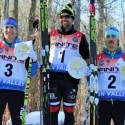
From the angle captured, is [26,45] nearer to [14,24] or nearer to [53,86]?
[14,24]

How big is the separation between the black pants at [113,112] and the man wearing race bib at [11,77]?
48.9 inches

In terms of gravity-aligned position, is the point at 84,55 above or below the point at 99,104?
above

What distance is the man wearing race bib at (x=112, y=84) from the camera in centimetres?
520

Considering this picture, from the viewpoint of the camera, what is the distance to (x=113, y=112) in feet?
17.0

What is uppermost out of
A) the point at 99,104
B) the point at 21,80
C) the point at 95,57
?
the point at 95,57

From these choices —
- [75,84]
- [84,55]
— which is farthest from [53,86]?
[84,55]

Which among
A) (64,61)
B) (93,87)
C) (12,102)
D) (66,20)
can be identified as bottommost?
(12,102)

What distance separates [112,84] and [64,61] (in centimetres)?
80

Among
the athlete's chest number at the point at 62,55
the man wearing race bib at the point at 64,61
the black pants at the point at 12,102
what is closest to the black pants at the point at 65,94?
the man wearing race bib at the point at 64,61

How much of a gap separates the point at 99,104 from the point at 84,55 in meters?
0.80

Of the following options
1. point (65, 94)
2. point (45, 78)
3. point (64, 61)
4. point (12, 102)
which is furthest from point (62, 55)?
point (12, 102)

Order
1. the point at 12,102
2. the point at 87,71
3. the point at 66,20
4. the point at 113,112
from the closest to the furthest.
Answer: the point at 12,102 < the point at 113,112 < the point at 66,20 < the point at 87,71

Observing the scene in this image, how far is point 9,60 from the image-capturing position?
198 inches

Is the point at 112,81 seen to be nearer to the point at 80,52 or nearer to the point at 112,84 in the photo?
the point at 112,84
